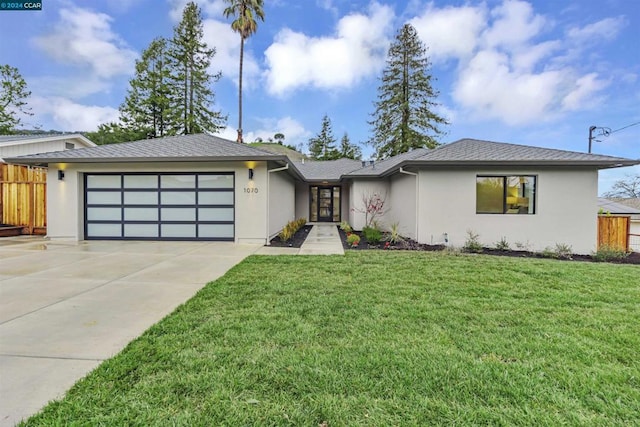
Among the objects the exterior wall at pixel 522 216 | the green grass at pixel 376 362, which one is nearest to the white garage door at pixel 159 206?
the green grass at pixel 376 362

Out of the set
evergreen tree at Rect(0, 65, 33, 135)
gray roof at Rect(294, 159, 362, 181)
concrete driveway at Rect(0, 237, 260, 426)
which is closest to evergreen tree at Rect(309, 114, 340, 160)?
gray roof at Rect(294, 159, 362, 181)

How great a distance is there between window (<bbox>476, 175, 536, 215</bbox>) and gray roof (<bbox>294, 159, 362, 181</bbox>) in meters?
8.52

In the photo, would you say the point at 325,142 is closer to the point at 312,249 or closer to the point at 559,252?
the point at 312,249

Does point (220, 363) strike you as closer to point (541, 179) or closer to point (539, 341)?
point (539, 341)

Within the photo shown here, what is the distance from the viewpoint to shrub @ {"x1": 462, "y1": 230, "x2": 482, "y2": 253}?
917 cm

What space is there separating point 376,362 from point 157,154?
Answer: 968 centimetres

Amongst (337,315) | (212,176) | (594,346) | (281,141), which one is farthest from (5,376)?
(281,141)

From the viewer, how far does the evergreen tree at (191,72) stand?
80.2ft

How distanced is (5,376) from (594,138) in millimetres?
26340

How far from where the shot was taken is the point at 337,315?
3861 millimetres

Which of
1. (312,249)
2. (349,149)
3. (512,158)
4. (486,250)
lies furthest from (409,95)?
(312,249)

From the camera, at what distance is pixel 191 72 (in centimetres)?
2458

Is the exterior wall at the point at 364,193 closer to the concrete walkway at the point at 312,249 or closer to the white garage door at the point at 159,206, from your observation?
the concrete walkway at the point at 312,249

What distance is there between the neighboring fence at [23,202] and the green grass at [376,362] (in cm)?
1111
